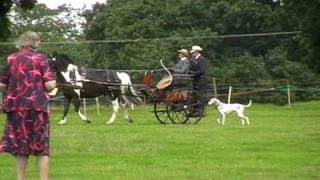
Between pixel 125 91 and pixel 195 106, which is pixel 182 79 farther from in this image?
pixel 125 91

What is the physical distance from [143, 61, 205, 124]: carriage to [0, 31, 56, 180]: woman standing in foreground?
41.7 ft

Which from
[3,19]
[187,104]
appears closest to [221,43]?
[187,104]

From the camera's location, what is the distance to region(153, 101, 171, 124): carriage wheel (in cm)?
2256

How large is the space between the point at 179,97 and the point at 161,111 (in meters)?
0.82

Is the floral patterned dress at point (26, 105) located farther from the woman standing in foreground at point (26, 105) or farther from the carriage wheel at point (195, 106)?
the carriage wheel at point (195, 106)

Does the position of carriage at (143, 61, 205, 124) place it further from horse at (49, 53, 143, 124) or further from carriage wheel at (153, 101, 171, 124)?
horse at (49, 53, 143, 124)

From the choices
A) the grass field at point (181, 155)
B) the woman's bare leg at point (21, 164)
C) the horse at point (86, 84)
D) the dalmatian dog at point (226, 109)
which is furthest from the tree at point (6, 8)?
the woman's bare leg at point (21, 164)

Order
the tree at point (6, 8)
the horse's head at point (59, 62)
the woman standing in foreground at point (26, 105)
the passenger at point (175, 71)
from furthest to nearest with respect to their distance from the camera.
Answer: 1. the horse's head at point (59, 62)
2. the passenger at point (175, 71)
3. the tree at point (6, 8)
4. the woman standing in foreground at point (26, 105)

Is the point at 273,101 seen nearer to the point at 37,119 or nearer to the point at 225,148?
the point at 225,148

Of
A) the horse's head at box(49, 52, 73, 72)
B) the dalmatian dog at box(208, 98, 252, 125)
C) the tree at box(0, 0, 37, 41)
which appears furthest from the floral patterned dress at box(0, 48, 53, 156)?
the horse's head at box(49, 52, 73, 72)

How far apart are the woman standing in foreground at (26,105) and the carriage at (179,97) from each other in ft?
41.7

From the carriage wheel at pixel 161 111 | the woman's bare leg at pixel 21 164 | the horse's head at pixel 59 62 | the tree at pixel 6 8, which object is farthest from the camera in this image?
the horse's head at pixel 59 62

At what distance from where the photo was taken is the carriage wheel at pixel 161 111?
22.6 metres

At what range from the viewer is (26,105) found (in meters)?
8.89
